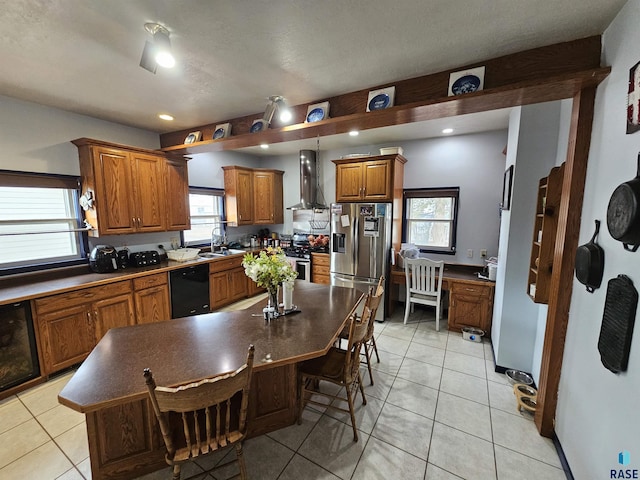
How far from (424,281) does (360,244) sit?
39.9 inches

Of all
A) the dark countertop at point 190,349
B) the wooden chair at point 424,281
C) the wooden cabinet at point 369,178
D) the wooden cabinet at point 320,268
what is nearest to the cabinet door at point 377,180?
the wooden cabinet at point 369,178

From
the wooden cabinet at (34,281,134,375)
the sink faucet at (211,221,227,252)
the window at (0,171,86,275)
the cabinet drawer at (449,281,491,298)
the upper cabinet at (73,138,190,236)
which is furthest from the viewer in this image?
the sink faucet at (211,221,227,252)

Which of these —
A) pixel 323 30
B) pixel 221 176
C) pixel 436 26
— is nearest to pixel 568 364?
pixel 436 26

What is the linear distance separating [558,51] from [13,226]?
4765 mm

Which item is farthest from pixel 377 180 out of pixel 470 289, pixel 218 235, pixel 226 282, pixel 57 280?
pixel 57 280

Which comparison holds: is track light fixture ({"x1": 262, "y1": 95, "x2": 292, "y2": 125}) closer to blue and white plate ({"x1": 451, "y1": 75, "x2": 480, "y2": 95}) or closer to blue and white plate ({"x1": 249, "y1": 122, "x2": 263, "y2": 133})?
blue and white plate ({"x1": 249, "y1": 122, "x2": 263, "y2": 133})

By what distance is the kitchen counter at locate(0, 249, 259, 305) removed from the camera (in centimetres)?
227

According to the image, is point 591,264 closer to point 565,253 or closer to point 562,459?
point 565,253

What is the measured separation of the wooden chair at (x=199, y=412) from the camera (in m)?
1.10

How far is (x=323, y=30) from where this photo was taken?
152cm

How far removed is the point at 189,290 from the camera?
3564 millimetres

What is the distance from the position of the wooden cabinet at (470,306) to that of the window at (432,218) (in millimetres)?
808

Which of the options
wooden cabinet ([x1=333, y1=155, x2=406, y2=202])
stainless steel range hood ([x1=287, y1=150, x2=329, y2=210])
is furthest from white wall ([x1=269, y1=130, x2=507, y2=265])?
stainless steel range hood ([x1=287, y1=150, x2=329, y2=210])

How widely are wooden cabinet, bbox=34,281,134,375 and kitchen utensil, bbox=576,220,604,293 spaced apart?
3928 millimetres
